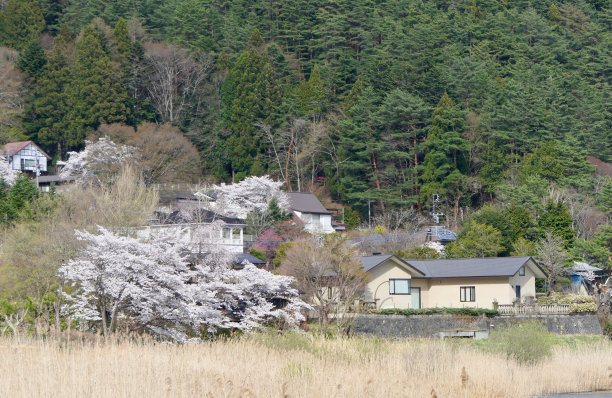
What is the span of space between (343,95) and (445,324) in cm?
3327

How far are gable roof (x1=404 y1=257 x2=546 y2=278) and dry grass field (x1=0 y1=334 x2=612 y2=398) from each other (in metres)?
18.1

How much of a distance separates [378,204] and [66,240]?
28992 mm

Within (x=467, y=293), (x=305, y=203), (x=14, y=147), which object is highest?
(x=14, y=147)

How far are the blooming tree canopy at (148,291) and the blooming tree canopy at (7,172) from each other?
2555 cm

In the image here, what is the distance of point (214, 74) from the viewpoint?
219ft

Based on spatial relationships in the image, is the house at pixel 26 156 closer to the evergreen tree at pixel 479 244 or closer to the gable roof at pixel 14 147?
the gable roof at pixel 14 147

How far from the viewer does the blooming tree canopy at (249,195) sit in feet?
163

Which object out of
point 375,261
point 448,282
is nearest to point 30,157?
point 375,261

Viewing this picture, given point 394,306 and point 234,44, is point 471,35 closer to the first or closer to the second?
point 234,44

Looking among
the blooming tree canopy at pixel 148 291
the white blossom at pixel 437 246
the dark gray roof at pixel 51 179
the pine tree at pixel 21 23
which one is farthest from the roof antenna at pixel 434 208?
the pine tree at pixel 21 23

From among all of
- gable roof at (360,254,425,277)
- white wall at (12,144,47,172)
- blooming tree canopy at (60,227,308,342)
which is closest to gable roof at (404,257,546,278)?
gable roof at (360,254,425,277)

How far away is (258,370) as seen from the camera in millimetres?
13664

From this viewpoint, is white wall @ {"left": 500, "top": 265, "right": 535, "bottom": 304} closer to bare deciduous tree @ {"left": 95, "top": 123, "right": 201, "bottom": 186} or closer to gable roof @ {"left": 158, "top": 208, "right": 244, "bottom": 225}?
gable roof @ {"left": 158, "top": 208, "right": 244, "bottom": 225}

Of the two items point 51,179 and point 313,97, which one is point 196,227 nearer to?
point 51,179
